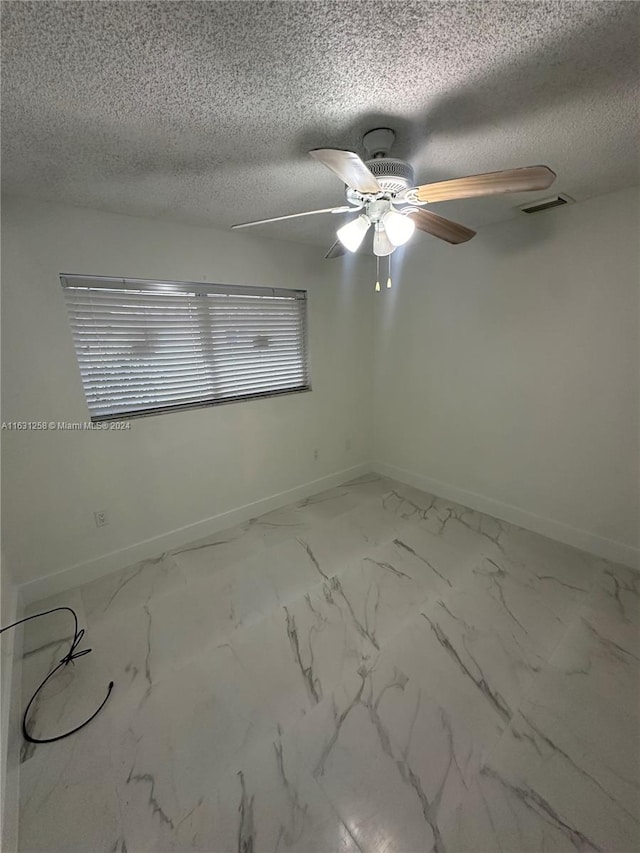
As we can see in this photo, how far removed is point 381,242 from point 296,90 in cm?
63

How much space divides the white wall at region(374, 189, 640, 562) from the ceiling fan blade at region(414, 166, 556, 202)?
997 millimetres

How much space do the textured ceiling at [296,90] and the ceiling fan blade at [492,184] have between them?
263 millimetres

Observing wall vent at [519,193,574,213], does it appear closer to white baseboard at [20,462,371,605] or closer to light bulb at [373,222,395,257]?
light bulb at [373,222,395,257]

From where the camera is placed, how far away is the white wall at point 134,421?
1.85m

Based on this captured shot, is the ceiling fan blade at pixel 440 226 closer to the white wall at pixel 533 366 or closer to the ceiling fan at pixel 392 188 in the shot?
the ceiling fan at pixel 392 188

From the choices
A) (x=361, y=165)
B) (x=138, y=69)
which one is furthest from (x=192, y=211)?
(x=361, y=165)

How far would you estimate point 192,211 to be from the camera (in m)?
2.00

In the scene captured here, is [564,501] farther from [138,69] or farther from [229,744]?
[138,69]

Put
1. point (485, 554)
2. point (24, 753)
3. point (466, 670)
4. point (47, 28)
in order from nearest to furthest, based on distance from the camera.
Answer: point (47, 28) < point (24, 753) < point (466, 670) < point (485, 554)

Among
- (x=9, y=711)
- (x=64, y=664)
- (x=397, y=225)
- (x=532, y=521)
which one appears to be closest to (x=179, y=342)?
(x=397, y=225)

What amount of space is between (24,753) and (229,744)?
790 millimetres

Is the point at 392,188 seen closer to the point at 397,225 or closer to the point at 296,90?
the point at 397,225

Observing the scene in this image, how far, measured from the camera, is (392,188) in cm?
131

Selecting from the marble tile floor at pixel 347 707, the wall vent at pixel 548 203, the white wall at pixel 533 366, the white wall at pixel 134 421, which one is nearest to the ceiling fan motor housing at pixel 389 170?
the white wall at pixel 533 366
